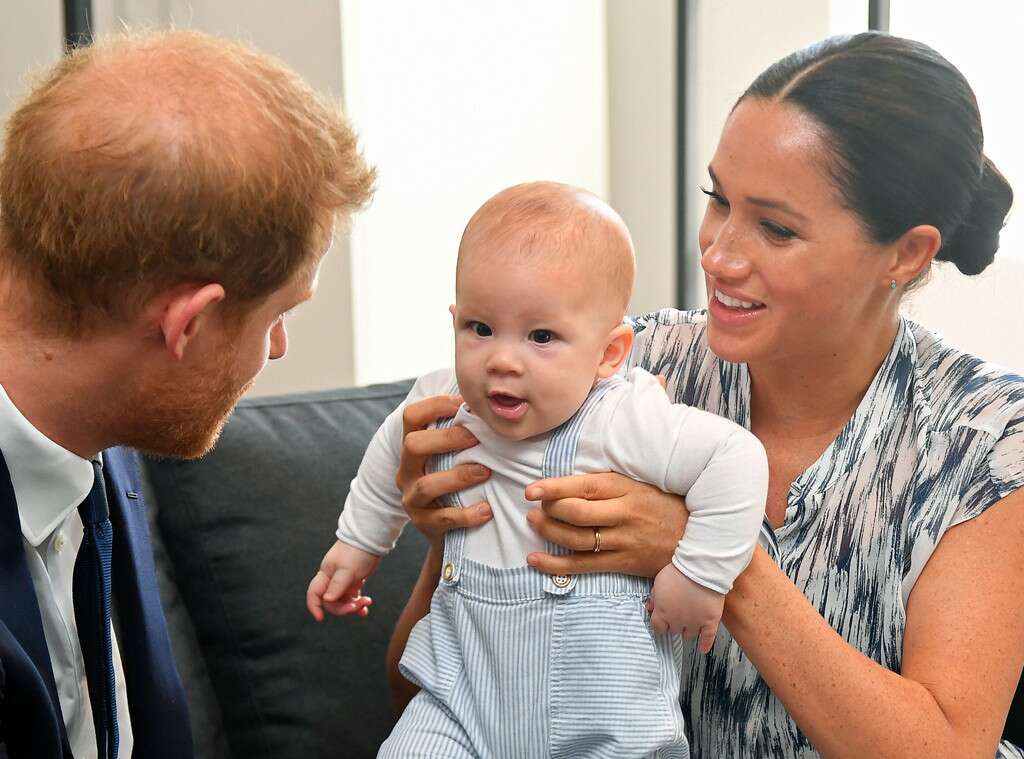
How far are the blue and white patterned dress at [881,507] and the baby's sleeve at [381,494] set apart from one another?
459 mm

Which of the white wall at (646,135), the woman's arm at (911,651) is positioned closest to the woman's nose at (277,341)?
the woman's arm at (911,651)

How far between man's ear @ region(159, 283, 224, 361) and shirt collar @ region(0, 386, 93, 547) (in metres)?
0.17

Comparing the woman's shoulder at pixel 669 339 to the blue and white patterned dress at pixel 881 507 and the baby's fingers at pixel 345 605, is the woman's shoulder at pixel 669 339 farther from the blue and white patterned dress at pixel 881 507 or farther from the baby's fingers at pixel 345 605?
the baby's fingers at pixel 345 605

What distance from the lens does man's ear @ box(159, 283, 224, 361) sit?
1.28 meters

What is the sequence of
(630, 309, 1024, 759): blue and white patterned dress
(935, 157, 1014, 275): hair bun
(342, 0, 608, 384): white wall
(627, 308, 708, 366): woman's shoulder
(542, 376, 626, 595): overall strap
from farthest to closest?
(342, 0, 608, 384): white wall, (627, 308, 708, 366): woman's shoulder, (935, 157, 1014, 275): hair bun, (630, 309, 1024, 759): blue and white patterned dress, (542, 376, 626, 595): overall strap

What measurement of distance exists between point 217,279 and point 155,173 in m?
0.14

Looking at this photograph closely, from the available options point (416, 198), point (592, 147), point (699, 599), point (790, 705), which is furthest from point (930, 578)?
point (592, 147)

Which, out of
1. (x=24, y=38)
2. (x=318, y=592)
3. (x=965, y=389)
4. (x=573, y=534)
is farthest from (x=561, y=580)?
(x=24, y=38)

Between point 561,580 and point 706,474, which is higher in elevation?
point 706,474

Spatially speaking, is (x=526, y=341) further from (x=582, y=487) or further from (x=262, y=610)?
(x=262, y=610)

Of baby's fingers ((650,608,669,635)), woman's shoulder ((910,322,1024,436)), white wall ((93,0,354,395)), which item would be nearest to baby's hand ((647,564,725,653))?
baby's fingers ((650,608,669,635))

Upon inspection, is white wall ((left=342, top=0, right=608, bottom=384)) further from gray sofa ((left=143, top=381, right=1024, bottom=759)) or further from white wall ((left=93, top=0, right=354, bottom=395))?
gray sofa ((left=143, top=381, right=1024, bottom=759))

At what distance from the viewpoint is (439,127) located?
345 centimetres

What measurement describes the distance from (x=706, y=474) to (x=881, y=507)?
0.36 m
